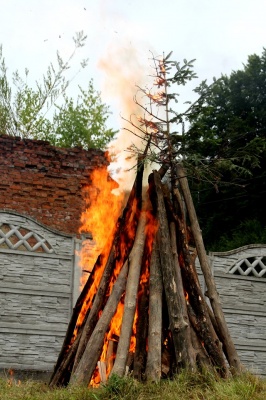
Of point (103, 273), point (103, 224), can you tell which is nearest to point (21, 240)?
point (103, 224)

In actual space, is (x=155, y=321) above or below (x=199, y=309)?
below

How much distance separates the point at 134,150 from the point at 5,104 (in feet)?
46.1

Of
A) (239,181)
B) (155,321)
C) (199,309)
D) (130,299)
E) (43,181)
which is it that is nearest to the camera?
(155,321)

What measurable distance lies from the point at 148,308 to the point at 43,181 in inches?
314

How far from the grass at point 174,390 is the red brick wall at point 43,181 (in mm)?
8054

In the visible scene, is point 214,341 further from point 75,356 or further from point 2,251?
point 2,251

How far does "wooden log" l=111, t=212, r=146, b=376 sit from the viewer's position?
21.1ft

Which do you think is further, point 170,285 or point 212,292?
point 212,292

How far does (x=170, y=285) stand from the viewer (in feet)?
22.0

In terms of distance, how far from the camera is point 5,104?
20.9 m

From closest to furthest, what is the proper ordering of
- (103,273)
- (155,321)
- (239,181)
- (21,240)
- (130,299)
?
(155,321)
(130,299)
(103,273)
(21,240)
(239,181)

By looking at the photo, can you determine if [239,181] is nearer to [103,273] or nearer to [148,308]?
[103,273]

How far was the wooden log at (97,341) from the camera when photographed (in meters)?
6.55

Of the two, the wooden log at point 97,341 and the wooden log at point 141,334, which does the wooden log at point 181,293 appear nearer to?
the wooden log at point 141,334
